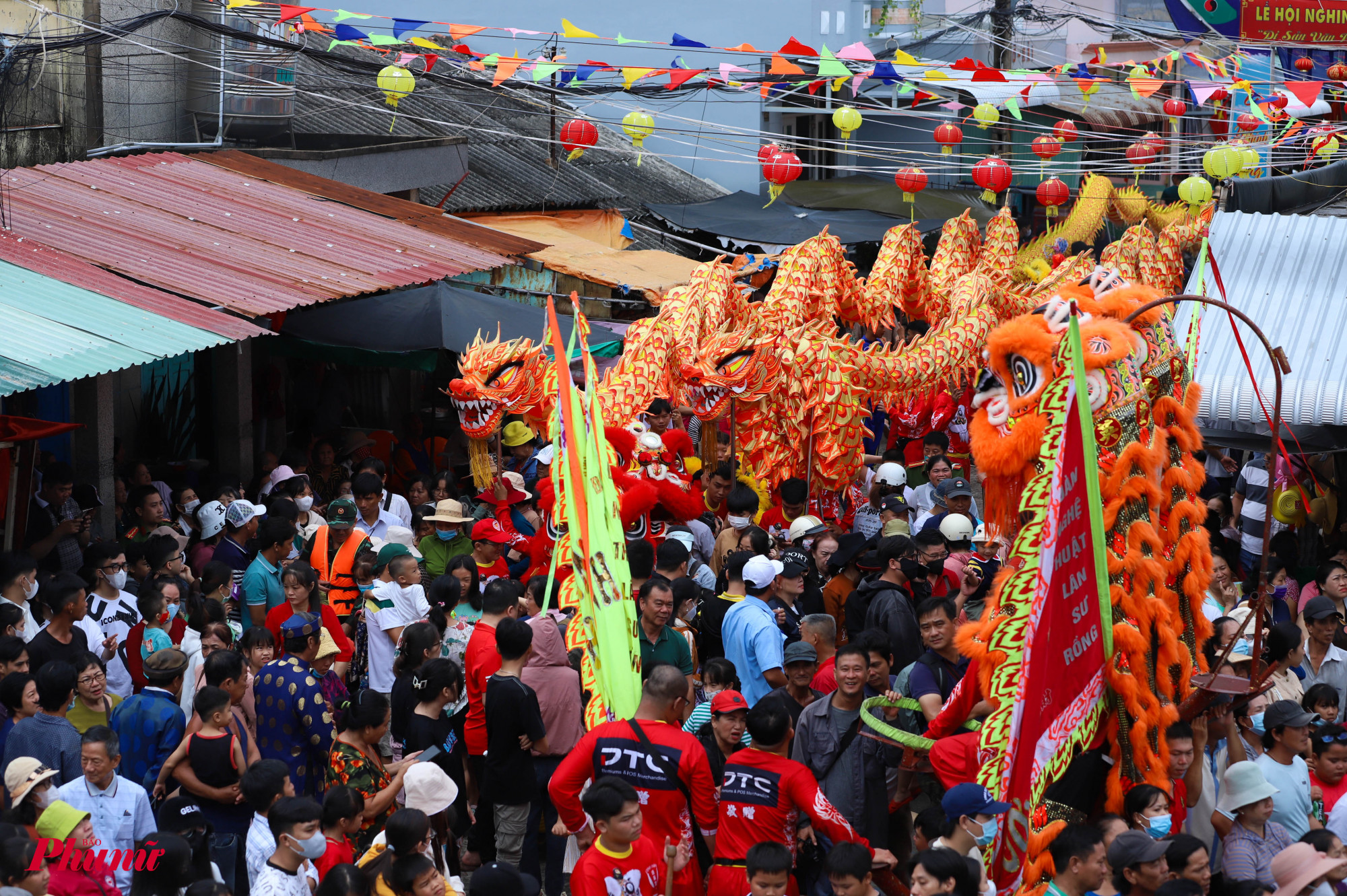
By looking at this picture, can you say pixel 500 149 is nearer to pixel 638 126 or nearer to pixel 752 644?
pixel 638 126

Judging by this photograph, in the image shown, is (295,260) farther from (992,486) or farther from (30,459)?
(992,486)

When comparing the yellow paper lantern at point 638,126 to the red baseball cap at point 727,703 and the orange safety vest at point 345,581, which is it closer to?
the orange safety vest at point 345,581

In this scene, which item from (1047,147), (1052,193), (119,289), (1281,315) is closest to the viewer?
(119,289)

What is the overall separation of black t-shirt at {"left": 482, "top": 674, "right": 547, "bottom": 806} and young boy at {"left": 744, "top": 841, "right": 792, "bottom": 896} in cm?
138

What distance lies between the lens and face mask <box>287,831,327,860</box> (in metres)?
4.44

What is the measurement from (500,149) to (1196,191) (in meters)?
8.60

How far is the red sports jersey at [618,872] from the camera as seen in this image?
14.9 ft

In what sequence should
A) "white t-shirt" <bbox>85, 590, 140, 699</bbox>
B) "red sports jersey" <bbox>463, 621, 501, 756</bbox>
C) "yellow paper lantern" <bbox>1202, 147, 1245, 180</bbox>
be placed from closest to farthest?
1. "red sports jersey" <bbox>463, 621, 501, 756</bbox>
2. "white t-shirt" <bbox>85, 590, 140, 699</bbox>
3. "yellow paper lantern" <bbox>1202, 147, 1245, 180</bbox>

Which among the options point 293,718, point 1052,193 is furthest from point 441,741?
point 1052,193

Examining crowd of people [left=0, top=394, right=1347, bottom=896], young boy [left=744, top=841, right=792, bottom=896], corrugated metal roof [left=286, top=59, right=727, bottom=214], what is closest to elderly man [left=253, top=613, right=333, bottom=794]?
crowd of people [left=0, top=394, right=1347, bottom=896]

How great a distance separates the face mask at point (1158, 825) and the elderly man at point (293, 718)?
289 centimetres

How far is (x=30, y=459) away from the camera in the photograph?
7.54 meters

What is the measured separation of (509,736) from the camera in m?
5.55

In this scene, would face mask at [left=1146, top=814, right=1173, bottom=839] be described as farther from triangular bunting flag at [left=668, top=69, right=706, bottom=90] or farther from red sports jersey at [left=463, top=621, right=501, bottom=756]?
triangular bunting flag at [left=668, top=69, right=706, bottom=90]
